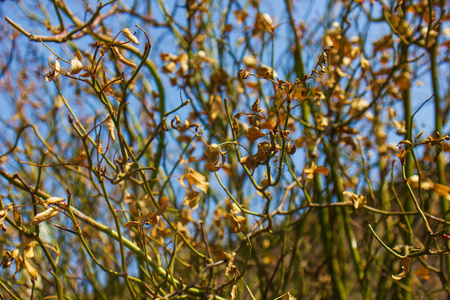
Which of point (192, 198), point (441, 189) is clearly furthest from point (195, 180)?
point (441, 189)

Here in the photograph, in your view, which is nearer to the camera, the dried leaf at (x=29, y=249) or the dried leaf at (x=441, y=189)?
the dried leaf at (x=29, y=249)

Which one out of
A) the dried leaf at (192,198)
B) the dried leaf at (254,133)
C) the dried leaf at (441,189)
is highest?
the dried leaf at (254,133)

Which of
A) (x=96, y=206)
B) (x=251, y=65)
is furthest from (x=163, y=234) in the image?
(x=96, y=206)

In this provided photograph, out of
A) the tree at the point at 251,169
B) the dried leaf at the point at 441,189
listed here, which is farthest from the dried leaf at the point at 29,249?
the dried leaf at the point at 441,189

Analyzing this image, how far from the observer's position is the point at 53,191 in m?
1.58

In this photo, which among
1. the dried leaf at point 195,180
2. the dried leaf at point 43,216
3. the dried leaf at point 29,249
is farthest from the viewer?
the dried leaf at point 195,180

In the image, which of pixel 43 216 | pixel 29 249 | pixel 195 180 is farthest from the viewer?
pixel 195 180

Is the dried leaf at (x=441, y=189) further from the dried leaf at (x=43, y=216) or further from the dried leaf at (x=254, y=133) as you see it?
the dried leaf at (x=43, y=216)

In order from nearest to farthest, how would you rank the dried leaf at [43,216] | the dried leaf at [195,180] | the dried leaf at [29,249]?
the dried leaf at [43,216]
the dried leaf at [29,249]
the dried leaf at [195,180]

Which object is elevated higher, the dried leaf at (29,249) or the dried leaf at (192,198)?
the dried leaf at (192,198)

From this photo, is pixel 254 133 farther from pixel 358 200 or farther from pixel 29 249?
pixel 29 249

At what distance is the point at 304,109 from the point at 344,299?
0.51 metres

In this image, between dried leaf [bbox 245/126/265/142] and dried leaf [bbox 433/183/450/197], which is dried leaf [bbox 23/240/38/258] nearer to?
dried leaf [bbox 245/126/265/142]

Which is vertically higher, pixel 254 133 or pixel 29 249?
Result: pixel 254 133
